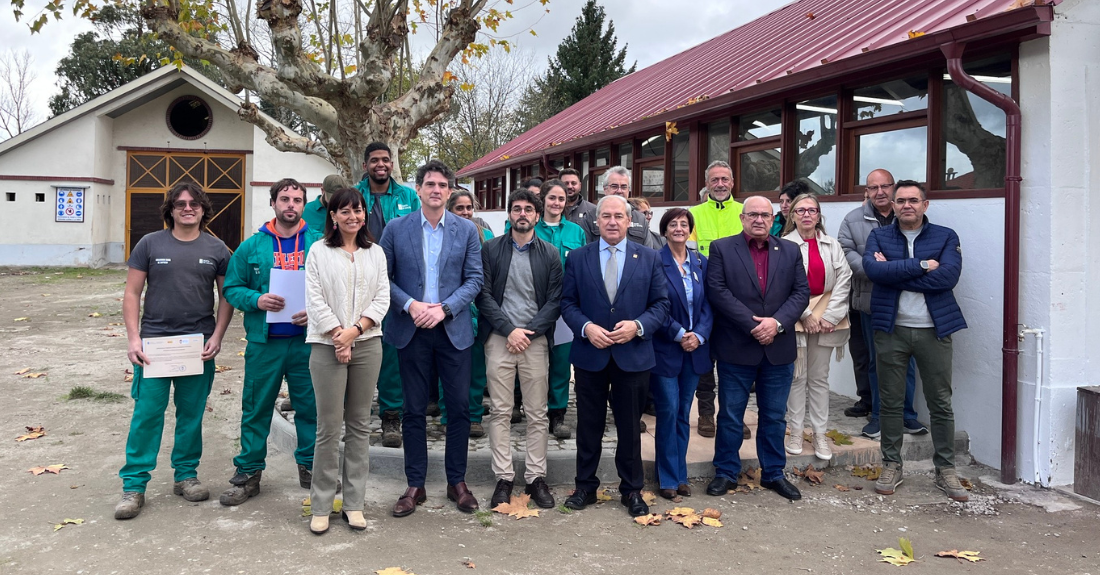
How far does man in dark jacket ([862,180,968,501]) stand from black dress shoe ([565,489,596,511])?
203cm

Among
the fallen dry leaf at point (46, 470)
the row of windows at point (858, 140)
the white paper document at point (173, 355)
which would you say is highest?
the row of windows at point (858, 140)

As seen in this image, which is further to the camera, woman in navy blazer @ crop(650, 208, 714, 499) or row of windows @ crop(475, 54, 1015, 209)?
row of windows @ crop(475, 54, 1015, 209)

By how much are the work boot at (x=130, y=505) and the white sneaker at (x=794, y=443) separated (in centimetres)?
442

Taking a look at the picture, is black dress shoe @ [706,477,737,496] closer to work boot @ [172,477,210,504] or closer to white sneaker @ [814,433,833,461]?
white sneaker @ [814,433,833,461]

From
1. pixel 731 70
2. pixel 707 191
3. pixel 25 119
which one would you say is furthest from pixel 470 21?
pixel 25 119

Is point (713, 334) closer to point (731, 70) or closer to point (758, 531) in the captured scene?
point (758, 531)

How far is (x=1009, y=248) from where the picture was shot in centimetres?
554

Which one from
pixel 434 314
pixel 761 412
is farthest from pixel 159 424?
pixel 761 412

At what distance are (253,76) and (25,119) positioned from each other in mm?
44990

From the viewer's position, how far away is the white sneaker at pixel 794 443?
569 centimetres

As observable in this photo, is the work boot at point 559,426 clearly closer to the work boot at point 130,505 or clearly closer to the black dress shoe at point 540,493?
the black dress shoe at point 540,493

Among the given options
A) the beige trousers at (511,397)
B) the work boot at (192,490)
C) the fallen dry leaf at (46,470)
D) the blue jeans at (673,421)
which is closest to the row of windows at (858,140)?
the blue jeans at (673,421)

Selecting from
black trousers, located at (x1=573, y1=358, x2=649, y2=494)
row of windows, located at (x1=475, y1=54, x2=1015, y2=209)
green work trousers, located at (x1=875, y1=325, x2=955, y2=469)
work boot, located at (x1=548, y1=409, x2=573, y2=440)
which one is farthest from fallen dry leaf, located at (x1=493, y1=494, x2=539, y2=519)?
row of windows, located at (x1=475, y1=54, x2=1015, y2=209)

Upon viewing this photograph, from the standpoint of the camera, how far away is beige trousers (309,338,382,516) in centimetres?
446
